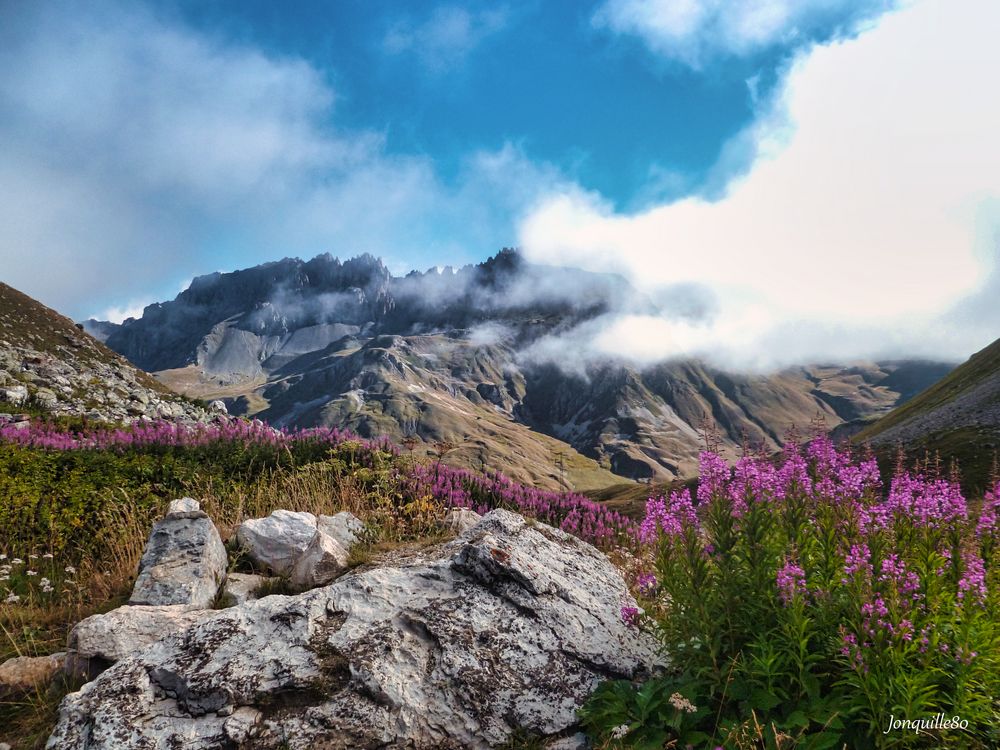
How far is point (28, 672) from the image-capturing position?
5.75 meters

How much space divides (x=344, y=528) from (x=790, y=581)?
754cm

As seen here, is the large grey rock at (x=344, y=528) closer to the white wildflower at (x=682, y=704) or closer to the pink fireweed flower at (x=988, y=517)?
the white wildflower at (x=682, y=704)

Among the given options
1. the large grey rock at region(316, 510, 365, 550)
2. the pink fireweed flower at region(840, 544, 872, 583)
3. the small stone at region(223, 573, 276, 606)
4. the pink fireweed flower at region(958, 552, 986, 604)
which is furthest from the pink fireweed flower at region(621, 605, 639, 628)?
the small stone at region(223, 573, 276, 606)

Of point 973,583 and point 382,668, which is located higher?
point 973,583

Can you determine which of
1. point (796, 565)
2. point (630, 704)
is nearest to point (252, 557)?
point (630, 704)

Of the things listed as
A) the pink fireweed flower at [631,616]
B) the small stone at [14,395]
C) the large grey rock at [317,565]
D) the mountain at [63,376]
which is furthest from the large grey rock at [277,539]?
the small stone at [14,395]

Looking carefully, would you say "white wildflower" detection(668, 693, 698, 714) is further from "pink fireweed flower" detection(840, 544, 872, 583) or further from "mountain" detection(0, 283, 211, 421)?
"mountain" detection(0, 283, 211, 421)

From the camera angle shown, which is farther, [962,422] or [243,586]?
[962,422]

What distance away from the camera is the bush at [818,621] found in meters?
3.93

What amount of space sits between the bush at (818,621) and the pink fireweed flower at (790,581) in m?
0.02

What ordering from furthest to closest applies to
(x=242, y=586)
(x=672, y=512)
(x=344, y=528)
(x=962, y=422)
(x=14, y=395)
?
(x=962, y=422), (x=14, y=395), (x=344, y=528), (x=242, y=586), (x=672, y=512)

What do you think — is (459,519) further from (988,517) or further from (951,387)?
(951,387)

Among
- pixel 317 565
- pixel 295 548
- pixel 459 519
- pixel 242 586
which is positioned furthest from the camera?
pixel 459 519

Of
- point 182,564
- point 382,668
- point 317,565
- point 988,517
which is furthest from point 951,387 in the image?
point 182,564
